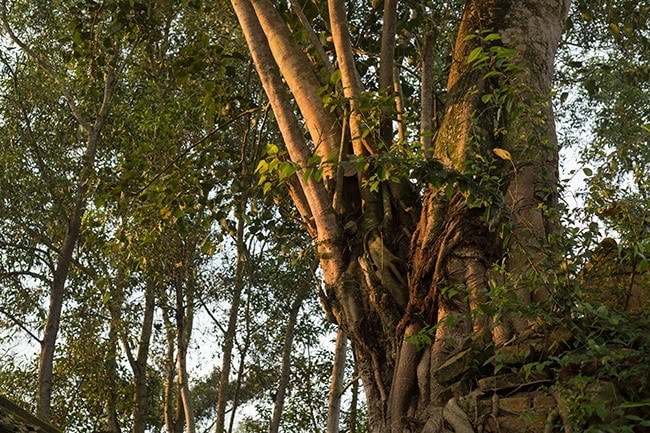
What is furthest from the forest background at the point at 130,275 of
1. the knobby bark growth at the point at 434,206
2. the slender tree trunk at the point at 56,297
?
the knobby bark growth at the point at 434,206

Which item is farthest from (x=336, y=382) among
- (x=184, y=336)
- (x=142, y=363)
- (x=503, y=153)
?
(x=503, y=153)

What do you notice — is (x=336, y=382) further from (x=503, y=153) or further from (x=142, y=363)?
(x=503, y=153)

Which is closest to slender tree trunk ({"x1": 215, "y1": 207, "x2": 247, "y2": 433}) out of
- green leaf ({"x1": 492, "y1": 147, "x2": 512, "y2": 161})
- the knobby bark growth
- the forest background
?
the forest background

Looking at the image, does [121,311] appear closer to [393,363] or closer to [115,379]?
[115,379]

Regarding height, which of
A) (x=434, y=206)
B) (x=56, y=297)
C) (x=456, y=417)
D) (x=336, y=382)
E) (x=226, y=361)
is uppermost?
(x=56, y=297)

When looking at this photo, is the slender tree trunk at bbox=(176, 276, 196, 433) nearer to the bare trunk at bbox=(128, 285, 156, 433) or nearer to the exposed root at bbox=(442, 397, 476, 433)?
the bare trunk at bbox=(128, 285, 156, 433)

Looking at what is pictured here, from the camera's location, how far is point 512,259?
4.12m

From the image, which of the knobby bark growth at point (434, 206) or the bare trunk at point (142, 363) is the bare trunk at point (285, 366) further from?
the knobby bark growth at point (434, 206)

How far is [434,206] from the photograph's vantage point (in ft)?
14.3

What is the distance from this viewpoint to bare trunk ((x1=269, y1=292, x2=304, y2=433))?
605 inches

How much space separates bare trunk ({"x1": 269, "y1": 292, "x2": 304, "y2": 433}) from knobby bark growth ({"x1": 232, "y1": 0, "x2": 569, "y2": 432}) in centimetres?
1088

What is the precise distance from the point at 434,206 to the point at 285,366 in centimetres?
1203

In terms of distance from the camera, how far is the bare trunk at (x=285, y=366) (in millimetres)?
15359

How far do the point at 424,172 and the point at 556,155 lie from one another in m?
1.10
